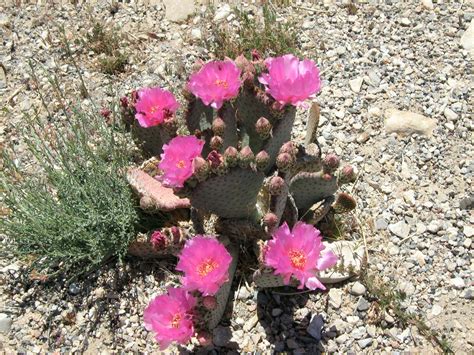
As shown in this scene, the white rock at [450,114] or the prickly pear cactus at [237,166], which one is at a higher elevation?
the prickly pear cactus at [237,166]

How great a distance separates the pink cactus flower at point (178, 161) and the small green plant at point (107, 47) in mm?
1973

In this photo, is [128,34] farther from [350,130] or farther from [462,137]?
[462,137]

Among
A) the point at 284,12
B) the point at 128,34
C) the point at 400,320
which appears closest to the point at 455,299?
the point at 400,320

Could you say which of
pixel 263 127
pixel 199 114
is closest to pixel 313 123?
pixel 263 127

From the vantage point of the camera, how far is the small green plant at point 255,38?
4215 mm

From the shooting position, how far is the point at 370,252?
10.7 ft

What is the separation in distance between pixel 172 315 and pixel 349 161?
164cm

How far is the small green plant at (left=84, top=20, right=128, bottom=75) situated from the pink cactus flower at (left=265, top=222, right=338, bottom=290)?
233 cm

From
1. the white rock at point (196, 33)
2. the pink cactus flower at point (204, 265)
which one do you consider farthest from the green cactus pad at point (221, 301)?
the white rock at point (196, 33)

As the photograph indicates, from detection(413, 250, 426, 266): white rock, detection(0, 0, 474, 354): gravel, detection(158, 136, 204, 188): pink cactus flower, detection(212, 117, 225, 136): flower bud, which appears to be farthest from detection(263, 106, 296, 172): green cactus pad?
detection(413, 250, 426, 266): white rock

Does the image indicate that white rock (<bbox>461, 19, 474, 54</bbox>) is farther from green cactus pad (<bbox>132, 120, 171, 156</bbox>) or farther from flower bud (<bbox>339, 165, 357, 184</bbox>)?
green cactus pad (<bbox>132, 120, 171, 156</bbox>)

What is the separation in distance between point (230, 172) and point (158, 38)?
2275 mm

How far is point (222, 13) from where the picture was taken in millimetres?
4605

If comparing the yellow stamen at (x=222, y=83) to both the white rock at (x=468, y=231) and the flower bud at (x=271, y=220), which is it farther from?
the white rock at (x=468, y=231)
